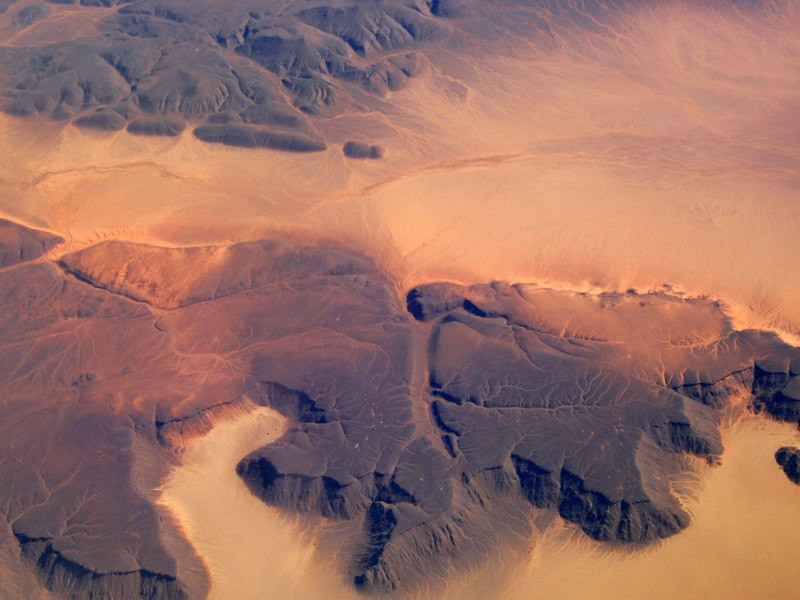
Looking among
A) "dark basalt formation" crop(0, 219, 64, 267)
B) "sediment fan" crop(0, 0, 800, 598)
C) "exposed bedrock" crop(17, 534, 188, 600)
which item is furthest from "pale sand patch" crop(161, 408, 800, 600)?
"dark basalt formation" crop(0, 219, 64, 267)

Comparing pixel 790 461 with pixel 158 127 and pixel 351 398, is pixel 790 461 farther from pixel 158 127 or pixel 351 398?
pixel 158 127

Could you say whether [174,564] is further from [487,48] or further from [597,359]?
[487,48]

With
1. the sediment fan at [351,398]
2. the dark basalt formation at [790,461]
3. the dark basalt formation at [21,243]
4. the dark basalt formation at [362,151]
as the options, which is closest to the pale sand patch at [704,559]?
the dark basalt formation at [790,461]

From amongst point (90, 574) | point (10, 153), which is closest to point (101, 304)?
point (90, 574)

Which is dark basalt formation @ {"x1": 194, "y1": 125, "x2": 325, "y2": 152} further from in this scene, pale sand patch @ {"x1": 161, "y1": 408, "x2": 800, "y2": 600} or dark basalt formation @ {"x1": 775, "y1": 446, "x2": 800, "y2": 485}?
dark basalt formation @ {"x1": 775, "y1": 446, "x2": 800, "y2": 485}

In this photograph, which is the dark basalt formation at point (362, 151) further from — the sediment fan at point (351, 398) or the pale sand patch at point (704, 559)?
the pale sand patch at point (704, 559)

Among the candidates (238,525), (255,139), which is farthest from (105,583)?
(255,139)
